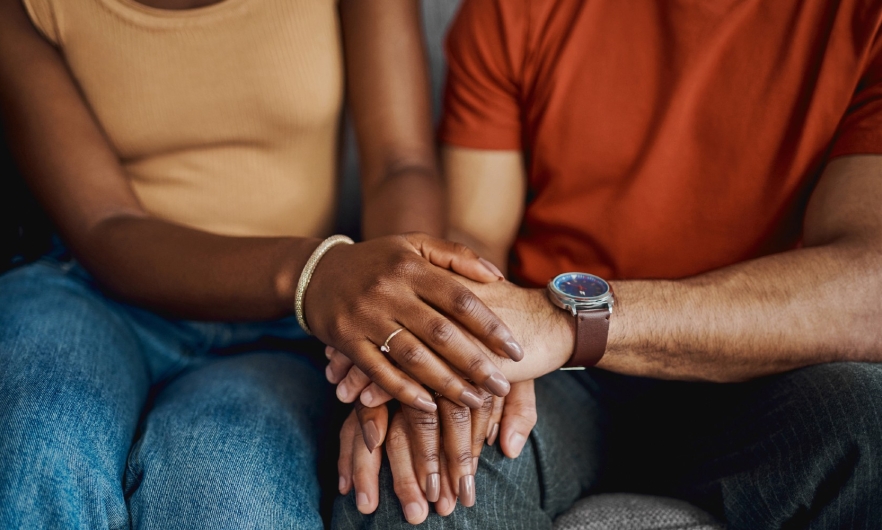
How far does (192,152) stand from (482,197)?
554mm

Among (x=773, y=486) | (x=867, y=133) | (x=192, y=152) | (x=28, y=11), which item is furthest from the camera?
(x=192, y=152)

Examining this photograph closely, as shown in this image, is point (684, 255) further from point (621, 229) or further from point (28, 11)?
point (28, 11)

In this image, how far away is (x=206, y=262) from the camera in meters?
1.09

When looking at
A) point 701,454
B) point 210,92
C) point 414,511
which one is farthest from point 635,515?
point 210,92

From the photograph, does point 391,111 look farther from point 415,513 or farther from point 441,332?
point 415,513

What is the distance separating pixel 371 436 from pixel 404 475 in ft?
0.24

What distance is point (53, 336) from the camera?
104 centimetres

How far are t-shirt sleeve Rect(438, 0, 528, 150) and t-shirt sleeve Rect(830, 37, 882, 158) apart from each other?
21.5 inches

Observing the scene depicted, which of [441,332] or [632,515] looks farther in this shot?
[632,515]

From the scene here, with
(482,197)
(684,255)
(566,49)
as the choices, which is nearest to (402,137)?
(482,197)

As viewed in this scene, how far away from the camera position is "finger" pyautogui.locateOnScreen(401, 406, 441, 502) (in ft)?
2.96

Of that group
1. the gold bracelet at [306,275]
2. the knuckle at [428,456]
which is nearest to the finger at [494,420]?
the knuckle at [428,456]

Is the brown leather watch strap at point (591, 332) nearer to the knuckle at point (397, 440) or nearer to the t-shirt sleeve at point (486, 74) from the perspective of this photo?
the knuckle at point (397, 440)

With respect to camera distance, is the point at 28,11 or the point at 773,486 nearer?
the point at 773,486
